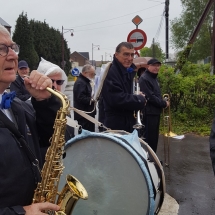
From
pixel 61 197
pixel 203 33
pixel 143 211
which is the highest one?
pixel 203 33

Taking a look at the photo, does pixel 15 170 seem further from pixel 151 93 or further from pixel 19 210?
pixel 151 93

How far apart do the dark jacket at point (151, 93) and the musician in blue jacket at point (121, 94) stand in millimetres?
927

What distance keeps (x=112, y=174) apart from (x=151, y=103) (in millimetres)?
2818

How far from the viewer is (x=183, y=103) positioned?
911 cm

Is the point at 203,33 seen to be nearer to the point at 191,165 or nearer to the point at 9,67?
the point at 191,165

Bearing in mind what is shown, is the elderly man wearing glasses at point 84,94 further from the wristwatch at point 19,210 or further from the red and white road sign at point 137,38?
the wristwatch at point 19,210

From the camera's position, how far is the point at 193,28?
1501 inches

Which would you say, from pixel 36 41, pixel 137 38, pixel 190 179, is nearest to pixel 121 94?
pixel 190 179

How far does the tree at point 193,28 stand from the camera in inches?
1478

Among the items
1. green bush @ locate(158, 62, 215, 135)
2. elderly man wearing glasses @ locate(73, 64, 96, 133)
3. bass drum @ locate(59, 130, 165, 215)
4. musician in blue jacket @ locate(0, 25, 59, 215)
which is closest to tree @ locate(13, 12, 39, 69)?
green bush @ locate(158, 62, 215, 135)

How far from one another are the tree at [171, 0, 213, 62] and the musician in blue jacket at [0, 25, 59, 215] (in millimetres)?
37760

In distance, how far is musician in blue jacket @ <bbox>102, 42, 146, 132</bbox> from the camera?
152 inches

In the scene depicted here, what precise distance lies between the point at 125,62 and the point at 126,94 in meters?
0.46

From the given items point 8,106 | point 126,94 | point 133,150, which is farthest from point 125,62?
point 8,106
